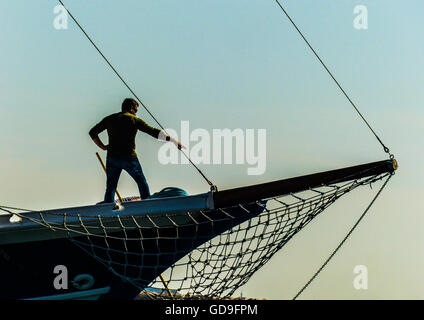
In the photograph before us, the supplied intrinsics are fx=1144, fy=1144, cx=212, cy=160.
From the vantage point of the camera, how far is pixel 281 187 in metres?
16.3

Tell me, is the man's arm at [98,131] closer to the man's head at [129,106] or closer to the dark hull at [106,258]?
the man's head at [129,106]

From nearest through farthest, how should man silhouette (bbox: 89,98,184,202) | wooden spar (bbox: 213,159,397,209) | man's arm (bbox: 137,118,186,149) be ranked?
wooden spar (bbox: 213,159,397,209) < man's arm (bbox: 137,118,186,149) < man silhouette (bbox: 89,98,184,202)

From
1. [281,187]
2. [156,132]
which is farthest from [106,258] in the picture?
[281,187]

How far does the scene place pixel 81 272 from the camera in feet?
57.8

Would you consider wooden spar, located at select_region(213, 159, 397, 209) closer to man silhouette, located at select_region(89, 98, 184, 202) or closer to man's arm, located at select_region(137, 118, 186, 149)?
man's arm, located at select_region(137, 118, 186, 149)

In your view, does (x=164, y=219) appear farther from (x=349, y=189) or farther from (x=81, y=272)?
(x=349, y=189)

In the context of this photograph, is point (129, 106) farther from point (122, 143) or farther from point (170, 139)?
point (170, 139)

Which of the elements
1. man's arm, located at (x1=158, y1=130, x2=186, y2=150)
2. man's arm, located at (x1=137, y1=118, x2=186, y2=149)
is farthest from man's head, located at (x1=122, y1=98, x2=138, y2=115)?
man's arm, located at (x1=158, y1=130, x2=186, y2=150)

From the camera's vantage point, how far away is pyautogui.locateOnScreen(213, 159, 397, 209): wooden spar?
53.7 feet

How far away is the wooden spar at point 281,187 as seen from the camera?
53.7 feet
